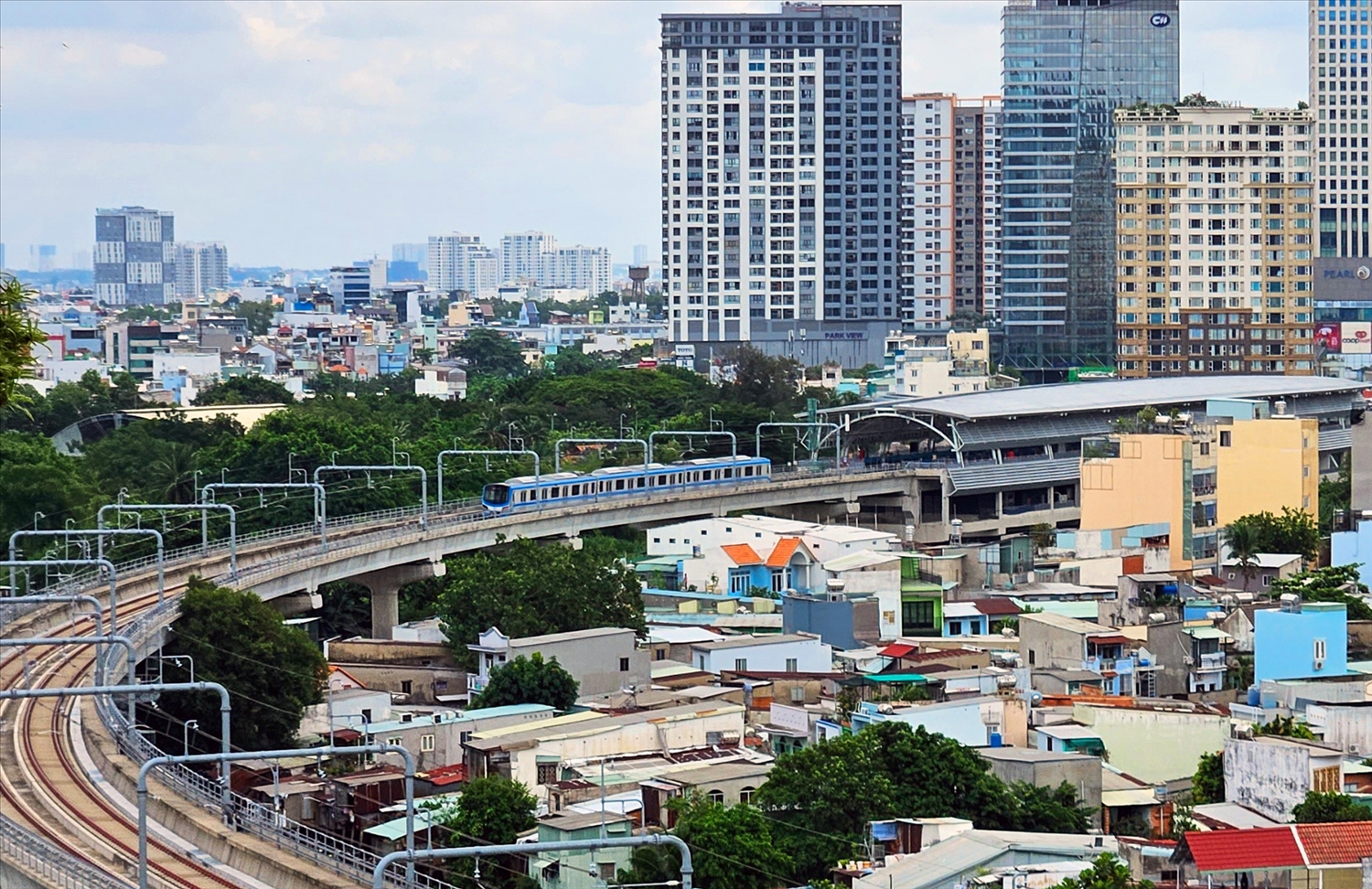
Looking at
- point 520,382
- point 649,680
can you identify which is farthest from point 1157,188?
point 649,680

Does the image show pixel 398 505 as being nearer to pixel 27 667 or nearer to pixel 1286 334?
pixel 27 667

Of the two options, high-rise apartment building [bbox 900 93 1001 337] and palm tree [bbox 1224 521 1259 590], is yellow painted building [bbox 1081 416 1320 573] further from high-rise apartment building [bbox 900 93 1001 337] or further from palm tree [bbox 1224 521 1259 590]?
high-rise apartment building [bbox 900 93 1001 337]

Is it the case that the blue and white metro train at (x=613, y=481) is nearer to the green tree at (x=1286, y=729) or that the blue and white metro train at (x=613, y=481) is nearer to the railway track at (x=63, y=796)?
the railway track at (x=63, y=796)

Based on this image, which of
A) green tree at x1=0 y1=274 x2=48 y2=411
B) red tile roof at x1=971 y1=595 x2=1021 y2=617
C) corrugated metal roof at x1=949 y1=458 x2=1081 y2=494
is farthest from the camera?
corrugated metal roof at x1=949 y1=458 x2=1081 y2=494

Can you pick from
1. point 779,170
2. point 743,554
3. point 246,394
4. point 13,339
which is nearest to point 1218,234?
point 779,170

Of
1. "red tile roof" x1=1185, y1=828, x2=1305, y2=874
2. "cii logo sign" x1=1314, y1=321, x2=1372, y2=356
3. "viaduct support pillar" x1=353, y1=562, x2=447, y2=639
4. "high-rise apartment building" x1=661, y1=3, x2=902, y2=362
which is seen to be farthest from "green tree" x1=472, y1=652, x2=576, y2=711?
"high-rise apartment building" x1=661, y1=3, x2=902, y2=362

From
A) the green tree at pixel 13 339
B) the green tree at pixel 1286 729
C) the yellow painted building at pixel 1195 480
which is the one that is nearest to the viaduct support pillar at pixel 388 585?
the yellow painted building at pixel 1195 480

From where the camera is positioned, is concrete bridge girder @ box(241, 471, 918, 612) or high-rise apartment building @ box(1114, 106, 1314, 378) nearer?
concrete bridge girder @ box(241, 471, 918, 612)

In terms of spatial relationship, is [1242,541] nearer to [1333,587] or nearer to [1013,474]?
[1333,587]
